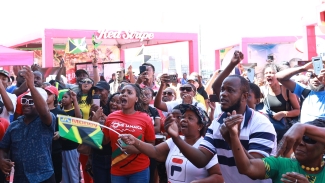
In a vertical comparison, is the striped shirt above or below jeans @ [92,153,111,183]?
above

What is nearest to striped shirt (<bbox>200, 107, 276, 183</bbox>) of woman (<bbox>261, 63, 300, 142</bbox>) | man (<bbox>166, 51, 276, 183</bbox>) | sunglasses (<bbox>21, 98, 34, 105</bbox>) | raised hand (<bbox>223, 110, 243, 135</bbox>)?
man (<bbox>166, 51, 276, 183</bbox>)

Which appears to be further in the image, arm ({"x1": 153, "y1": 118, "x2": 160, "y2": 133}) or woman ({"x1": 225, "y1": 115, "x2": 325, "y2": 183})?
arm ({"x1": 153, "y1": 118, "x2": 160, "y2": 133})

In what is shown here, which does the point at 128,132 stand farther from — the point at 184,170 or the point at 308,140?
the point at 308,140

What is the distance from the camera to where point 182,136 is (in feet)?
12.9

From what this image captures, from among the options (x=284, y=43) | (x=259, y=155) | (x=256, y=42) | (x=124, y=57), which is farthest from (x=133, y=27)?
(x=259, y=155)

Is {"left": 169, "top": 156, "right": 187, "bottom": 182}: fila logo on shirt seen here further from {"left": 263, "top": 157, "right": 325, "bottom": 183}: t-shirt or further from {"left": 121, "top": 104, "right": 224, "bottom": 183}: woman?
{"left": 263, "top": 157, "right": 325, "bottom": 183}: t-shirt

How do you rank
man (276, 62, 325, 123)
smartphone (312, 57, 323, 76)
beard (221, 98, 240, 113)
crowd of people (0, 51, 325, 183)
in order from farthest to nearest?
man (276, 62, 325, 123) < smartphone (312, 57, 323, 76) < beard (221, 98, 240, 113) < crowd of people (0, 51, 325, 183)

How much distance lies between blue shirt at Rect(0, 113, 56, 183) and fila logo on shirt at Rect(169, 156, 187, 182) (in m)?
1.37

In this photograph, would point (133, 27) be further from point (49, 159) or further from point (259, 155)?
point (259, 155)

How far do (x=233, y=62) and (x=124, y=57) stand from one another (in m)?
20.0

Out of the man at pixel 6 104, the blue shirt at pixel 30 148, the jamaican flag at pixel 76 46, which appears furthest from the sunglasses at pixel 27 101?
the jamaican flag at pixel 76 46

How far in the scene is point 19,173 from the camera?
408cm

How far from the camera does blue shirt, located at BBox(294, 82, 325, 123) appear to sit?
4.95 metres

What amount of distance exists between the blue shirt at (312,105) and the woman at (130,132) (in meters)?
1.97
